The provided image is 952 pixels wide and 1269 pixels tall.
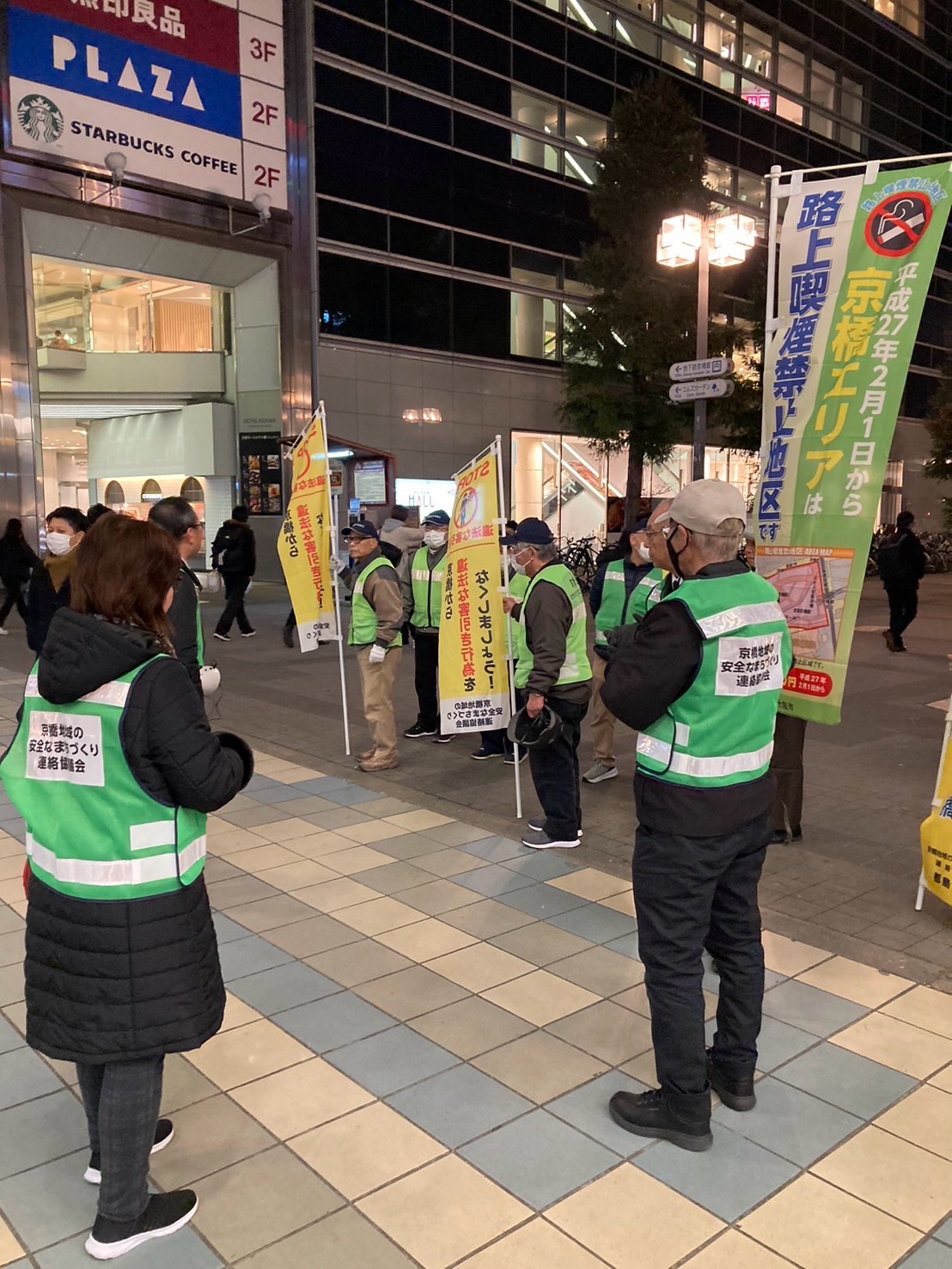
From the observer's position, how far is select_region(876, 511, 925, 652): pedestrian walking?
13391 mm

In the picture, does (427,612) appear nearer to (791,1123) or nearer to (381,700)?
(381,700)

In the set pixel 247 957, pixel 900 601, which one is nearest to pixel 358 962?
pixel 247 957

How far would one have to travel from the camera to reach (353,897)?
502cm

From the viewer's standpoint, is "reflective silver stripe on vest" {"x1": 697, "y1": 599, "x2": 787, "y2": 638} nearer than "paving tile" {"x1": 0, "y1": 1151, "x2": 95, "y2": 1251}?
No

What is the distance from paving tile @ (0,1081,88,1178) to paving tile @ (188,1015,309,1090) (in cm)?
44

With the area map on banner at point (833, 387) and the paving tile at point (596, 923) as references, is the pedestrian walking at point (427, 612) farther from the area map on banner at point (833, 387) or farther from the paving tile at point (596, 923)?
the paving tile at point (596, 923)

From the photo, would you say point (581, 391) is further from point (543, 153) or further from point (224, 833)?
point (224, 833)

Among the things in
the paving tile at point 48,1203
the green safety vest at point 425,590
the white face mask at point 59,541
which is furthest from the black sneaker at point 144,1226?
the green safety vest at point 425,590

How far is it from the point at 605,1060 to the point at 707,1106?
555 millimetres

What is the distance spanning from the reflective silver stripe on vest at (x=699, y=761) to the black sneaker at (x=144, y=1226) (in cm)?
182

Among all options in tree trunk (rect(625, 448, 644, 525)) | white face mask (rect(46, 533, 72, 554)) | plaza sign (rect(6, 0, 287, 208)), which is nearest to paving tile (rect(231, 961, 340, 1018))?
white face mask (rect(46, 533, 72, 554))

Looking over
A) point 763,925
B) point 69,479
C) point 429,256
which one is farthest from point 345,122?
point 763,925

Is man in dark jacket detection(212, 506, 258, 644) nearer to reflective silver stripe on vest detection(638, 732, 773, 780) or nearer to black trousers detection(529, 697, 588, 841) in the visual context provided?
black trousers detection(529, 697, 588, 841)

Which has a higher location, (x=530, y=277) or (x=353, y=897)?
(x=530, y=277)
